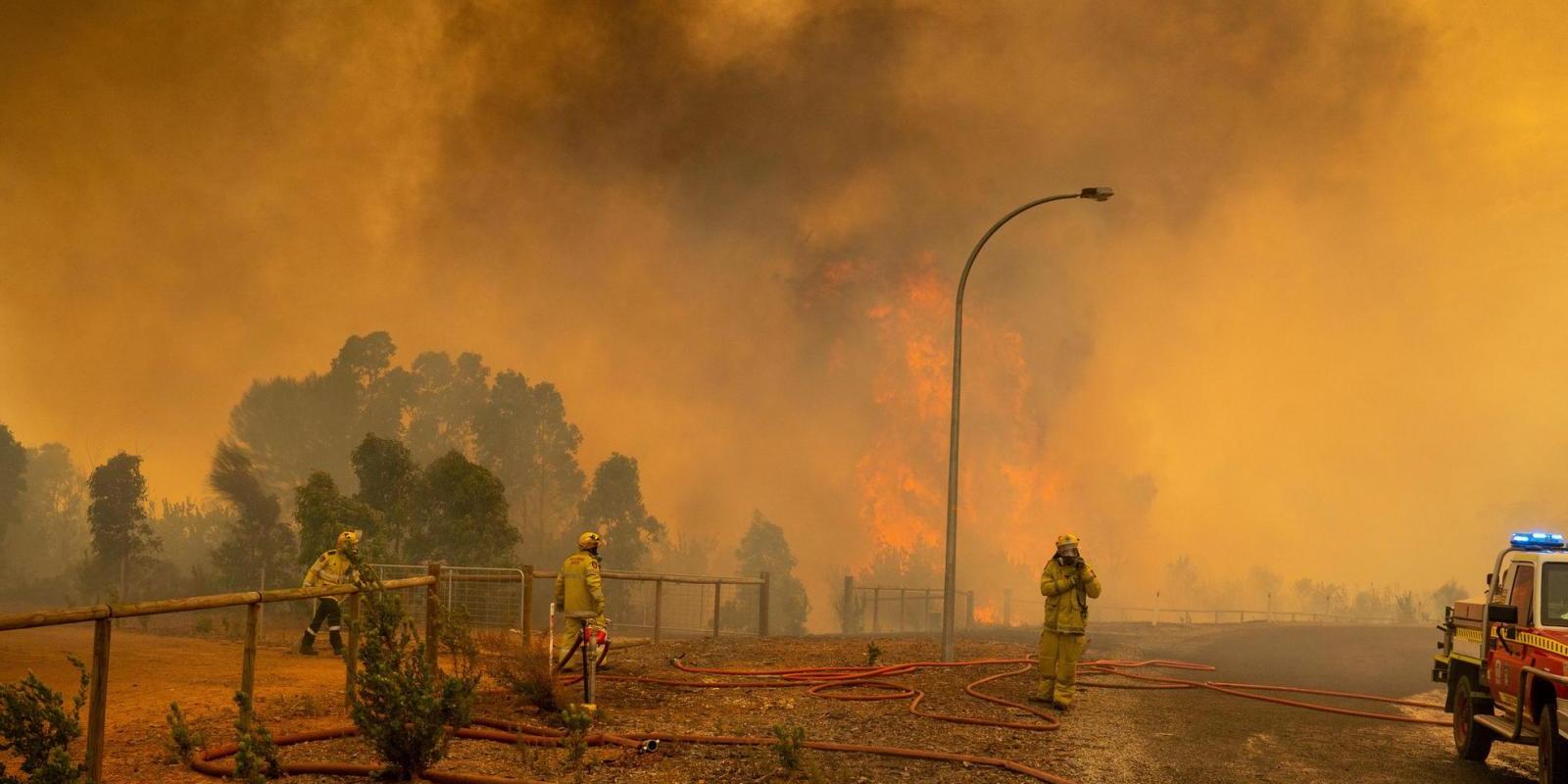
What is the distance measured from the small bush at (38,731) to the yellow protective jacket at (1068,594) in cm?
939

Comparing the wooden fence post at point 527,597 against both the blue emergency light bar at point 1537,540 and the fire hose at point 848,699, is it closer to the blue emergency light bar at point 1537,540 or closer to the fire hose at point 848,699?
the fire hose at point 848,699

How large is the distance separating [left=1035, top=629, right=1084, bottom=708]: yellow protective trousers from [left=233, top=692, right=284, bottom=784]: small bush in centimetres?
834

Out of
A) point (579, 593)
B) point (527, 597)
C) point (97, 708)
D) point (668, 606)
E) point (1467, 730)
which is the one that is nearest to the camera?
point (97, 708)

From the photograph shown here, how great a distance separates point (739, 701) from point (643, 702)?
3.67ft

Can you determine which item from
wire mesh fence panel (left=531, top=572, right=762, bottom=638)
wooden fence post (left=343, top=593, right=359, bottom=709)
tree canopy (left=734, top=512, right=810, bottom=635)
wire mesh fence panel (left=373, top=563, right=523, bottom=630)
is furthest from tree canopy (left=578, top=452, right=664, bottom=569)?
wooden fence post (left=343, top=593, right=359, bottom=709)

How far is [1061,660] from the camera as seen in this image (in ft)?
41.8

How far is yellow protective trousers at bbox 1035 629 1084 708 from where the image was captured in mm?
12719

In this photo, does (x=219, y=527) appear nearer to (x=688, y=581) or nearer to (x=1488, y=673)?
(x=688, y=581)

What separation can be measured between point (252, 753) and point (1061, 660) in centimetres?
882

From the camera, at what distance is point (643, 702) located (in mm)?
12234

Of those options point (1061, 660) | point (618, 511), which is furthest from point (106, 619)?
point (618, 511)

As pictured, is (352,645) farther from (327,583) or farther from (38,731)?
(327,583)

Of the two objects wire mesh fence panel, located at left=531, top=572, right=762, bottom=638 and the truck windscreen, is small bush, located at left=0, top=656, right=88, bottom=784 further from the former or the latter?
the truck windscreen

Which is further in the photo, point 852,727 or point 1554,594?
point 852,727
